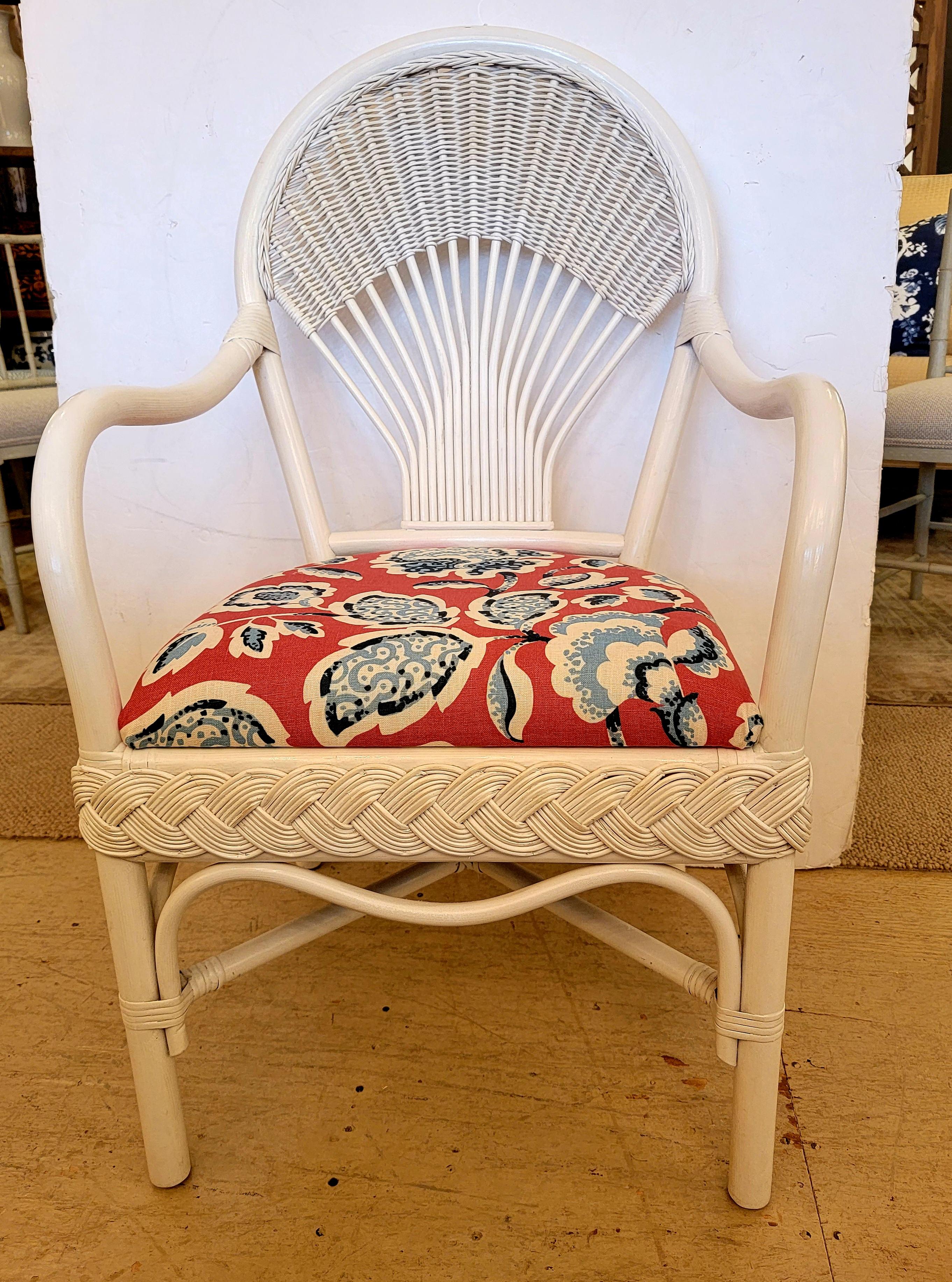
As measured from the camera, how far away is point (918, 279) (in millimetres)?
2490

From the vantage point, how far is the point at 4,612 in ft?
7.82

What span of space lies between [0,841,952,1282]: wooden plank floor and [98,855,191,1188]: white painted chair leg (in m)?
0.03

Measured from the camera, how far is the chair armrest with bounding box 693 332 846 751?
61 cm

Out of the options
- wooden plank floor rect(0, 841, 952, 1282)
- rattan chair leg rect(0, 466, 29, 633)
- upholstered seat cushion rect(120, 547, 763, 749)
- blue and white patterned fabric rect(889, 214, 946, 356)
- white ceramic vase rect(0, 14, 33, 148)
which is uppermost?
white ceramic vase rect(0, 14, 33, 148)

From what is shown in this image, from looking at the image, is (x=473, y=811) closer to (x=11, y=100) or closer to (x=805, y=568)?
(x=805, y=568)

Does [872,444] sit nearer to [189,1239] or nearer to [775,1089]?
[775,1089]

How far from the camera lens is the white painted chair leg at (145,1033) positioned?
680 mm

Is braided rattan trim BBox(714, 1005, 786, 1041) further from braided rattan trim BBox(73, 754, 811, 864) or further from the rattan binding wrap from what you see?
the rattan binding wrap

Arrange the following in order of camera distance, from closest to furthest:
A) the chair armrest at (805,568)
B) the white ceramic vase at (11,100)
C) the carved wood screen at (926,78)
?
the chair armrest at (805,568), the white ceramic vase at (11,100), the carved wood screen at (926,78)

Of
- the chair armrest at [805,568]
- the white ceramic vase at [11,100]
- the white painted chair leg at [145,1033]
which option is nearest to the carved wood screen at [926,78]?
the white ceramic vase at [11,100]

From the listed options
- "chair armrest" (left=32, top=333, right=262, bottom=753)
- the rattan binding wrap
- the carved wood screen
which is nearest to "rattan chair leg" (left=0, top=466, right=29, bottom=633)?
the rattan binding wrap

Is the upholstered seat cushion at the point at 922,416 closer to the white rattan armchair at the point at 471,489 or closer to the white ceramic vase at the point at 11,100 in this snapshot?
the white rattan armchair at the point at 471,489

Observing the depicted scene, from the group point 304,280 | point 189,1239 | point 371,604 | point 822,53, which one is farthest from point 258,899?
point 822,53

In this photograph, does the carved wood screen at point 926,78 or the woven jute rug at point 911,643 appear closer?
the woven jute rug at point 911,643
